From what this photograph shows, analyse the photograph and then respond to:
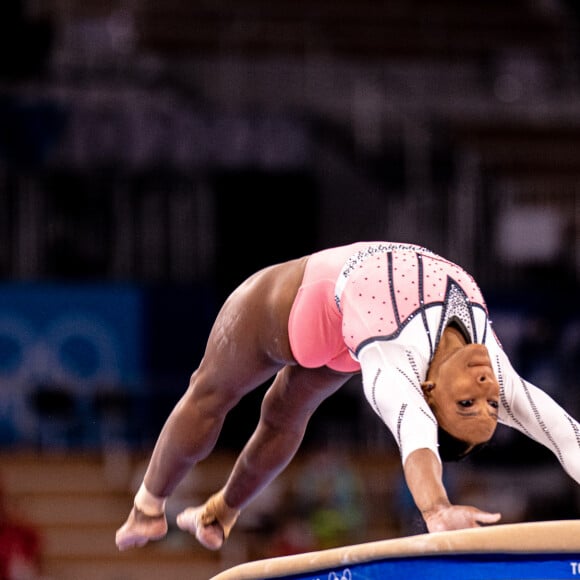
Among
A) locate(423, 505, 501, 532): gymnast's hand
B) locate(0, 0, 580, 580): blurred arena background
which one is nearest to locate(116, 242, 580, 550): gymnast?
locate(423, 505, 501, 532): gymnast's hand

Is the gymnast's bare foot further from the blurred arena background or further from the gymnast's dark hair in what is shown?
the blurred arena background

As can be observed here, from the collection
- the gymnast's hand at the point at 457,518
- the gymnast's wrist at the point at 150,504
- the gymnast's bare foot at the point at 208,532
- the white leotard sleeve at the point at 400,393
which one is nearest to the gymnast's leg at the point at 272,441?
the gymnast's bare foot at the point at 208,532

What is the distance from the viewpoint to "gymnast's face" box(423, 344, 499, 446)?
9.65ft

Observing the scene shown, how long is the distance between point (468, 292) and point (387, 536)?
18.9 feet

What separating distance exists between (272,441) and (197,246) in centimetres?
517

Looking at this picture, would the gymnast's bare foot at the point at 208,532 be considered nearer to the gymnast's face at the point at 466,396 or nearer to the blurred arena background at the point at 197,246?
the gymnast's face at the point at 466,396

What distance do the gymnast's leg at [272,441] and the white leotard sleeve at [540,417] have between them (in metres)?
0.80

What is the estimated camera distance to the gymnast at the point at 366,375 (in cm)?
294

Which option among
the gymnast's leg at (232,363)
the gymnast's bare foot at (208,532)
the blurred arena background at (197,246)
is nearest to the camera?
the gymnast's leg at (232,363)

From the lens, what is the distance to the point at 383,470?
916 cm

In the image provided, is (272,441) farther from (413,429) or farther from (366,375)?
(413,429)

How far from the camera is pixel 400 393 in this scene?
2.93 metres

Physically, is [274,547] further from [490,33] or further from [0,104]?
[490,33]

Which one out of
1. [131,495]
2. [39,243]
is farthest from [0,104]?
[131,495]
